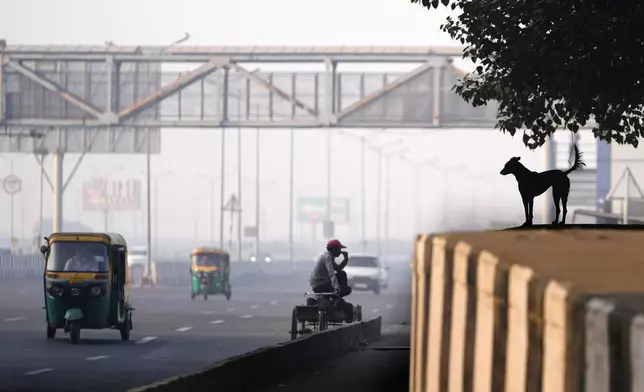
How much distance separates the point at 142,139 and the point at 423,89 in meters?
15.6

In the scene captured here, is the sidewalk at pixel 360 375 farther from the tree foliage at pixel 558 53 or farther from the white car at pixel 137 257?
the white car at pixel 137 257

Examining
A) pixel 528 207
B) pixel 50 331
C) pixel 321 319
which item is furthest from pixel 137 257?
pixel 528 207

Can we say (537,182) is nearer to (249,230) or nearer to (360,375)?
(360,375)

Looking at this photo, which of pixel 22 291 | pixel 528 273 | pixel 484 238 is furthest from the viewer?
pixel 22 291

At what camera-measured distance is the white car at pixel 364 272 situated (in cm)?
7919

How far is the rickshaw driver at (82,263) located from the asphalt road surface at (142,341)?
1373 mm

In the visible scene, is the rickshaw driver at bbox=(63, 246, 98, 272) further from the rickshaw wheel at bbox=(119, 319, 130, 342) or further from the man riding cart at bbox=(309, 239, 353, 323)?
the man riding cart at bbox=(309, 239, 353, 323)

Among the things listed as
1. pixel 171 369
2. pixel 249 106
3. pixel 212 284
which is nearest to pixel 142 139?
pixel 249 106

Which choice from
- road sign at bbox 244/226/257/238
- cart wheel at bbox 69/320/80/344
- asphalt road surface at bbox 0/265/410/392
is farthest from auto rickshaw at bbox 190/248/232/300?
road sign at bbox 244/226/257/238

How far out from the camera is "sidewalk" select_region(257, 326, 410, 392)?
2203 centimetres

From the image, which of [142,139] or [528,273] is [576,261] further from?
[142,139]

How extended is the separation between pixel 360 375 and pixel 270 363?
2354 mm

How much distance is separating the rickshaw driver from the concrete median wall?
22.9m

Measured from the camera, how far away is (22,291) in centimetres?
6975
